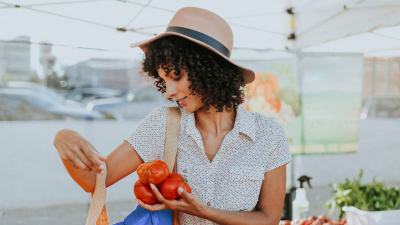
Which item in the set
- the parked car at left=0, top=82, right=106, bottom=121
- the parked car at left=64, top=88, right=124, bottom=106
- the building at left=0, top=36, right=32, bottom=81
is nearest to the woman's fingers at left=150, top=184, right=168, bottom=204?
the parked car at left=0, top=82, right=106, bottom=121

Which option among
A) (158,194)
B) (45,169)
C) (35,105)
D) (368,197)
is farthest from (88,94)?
(158,194)

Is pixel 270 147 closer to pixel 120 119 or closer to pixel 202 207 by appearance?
pixel 202 207

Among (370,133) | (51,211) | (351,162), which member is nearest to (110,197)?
(51,211)

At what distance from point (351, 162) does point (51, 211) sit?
6138 mm

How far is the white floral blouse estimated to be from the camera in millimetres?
1499

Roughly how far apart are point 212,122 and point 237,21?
2310mm

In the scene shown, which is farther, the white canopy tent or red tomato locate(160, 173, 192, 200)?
the white canopy tent

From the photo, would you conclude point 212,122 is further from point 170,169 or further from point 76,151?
point 76,151

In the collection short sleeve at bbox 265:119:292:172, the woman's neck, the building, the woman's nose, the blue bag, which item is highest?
the building

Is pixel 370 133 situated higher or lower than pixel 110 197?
higher

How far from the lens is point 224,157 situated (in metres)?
1.56

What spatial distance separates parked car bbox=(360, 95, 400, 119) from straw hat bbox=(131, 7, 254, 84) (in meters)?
9.10

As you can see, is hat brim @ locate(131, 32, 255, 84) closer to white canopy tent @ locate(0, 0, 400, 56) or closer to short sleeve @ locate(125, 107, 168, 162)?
short sleeve @ locate(125, 107, 168, 162)

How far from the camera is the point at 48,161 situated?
641 cm
